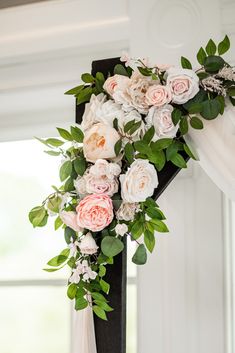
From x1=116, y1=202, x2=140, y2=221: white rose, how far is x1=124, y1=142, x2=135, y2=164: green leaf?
104 millimetres

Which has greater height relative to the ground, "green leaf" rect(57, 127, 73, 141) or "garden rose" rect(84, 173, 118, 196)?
"green leaf" rect(57, 127, 73, 141)

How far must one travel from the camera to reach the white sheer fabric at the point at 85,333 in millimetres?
1485

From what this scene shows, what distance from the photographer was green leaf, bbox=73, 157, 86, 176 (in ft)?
4.97

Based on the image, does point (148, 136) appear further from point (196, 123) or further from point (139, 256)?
point (139, 256)

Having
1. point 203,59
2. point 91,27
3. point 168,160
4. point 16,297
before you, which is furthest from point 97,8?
point 16,297

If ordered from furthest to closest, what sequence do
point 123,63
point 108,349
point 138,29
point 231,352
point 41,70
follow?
1. point 41,70
2. point 138,29
3. point 231,352
4. point 123,63
5. point 108,349

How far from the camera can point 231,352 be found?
180 cm

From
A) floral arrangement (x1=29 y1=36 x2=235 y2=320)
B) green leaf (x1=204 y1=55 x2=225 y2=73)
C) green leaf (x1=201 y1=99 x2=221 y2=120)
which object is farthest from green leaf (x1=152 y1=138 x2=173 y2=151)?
green leaf (x1=204 y1=55 x2=225 y2=73)

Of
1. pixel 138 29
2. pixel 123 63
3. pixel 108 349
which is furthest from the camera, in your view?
pixel 138 29

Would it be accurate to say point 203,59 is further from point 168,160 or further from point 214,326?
point 214,326

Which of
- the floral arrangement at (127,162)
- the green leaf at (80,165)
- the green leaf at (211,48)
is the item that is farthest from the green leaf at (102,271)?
the green leaf at (211,48)

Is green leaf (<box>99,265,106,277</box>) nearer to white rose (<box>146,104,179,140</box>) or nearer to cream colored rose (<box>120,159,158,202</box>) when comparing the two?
cream colored rose (<box>120,159,158,202</box>)

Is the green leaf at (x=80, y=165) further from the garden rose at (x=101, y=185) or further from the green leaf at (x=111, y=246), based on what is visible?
the green leaf at (x=111, y=246)

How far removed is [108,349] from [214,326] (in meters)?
0.46
